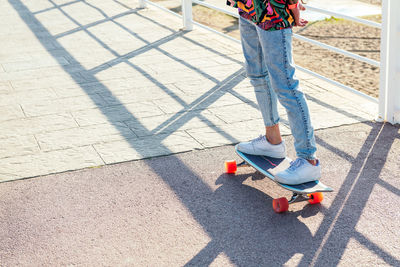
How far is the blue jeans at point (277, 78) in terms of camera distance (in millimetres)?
3465

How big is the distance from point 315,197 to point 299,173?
180 millimetres

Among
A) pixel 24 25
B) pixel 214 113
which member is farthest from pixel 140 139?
pixel 24 25

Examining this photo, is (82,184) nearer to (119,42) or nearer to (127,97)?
(127,97)

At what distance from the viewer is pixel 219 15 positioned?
10836mm

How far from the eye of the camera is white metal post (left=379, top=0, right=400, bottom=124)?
4.70m

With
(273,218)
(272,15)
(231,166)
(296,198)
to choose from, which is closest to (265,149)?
(231,166)

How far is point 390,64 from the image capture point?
189 inches

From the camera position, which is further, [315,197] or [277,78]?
[315,197]

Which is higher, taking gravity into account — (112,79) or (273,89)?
(273,89)

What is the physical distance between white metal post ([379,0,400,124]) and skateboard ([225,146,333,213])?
4.33 feet

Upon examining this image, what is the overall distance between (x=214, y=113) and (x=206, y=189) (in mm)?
1503

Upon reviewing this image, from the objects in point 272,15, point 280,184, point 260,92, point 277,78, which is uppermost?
point 272,15

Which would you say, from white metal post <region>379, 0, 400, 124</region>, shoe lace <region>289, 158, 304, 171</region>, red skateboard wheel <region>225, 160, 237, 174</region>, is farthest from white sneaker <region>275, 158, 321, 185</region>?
white metal post <region>379, 0, 400, 124</region>

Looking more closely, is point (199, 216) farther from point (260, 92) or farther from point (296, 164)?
point (260, 92)
